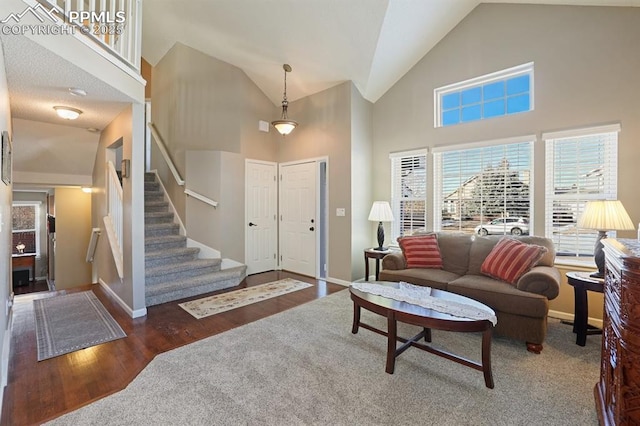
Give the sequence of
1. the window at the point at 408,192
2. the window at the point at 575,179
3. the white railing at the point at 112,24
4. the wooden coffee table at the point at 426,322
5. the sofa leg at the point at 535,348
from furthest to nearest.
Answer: the window at the point at 408,192, the window at the point at 575,179, the sofa leg at the point at 535,348, the white railing at the point at 112,24, the wooden coffee table at the point at 426,322

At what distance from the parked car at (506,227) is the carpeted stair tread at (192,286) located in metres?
3.72

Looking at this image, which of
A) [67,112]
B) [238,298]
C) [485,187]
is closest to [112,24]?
[67,112]

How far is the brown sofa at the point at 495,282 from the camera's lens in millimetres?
2496

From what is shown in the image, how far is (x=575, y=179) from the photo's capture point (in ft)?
10.7

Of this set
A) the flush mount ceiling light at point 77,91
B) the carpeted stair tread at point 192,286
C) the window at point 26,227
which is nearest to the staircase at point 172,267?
the carpeted stair tread at point 192,286

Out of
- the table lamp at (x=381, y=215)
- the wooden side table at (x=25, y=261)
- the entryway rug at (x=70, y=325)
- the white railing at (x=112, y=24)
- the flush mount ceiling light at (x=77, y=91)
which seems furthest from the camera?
the wooden side table at (x=25, y=261)

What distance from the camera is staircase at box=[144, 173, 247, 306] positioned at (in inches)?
153

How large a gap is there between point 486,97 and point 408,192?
1676mm

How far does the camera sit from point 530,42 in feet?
11.4

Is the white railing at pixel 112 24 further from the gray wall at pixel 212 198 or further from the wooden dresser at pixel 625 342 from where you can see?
the wooden dresser at pixel 625 342

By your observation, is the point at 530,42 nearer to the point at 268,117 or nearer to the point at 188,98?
the point at 268,117

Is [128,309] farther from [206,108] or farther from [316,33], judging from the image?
[316,33]

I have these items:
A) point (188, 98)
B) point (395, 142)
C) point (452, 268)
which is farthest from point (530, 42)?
point (188, 98)

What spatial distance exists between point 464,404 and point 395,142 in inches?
149
